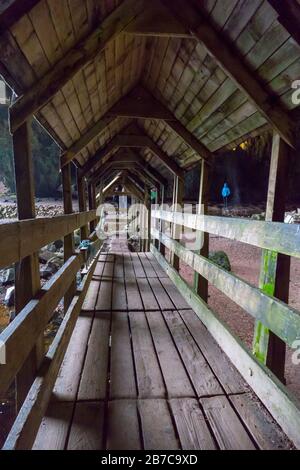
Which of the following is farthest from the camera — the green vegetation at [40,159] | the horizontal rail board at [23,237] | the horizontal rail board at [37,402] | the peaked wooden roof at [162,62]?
the green vegetation at [40,159]

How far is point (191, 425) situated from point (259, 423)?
419 millimetres

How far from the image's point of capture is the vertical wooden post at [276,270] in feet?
7.76

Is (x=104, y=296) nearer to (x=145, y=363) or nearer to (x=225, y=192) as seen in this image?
(x=145, y=363)

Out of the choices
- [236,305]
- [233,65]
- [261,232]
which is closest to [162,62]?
[233,65]

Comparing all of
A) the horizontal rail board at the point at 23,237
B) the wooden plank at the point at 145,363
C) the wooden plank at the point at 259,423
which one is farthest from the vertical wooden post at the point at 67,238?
the wooden plank at the point at 259,423

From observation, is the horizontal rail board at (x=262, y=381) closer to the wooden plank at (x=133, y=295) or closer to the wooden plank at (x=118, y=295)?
the wooden plank at (x=133, y=295)

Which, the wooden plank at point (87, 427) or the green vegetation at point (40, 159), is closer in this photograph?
the wooden plank at point (87, 427)

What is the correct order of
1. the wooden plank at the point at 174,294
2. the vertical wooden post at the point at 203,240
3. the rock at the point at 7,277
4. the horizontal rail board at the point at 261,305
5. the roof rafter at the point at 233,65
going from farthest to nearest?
the rock at the point at 7,277 < the vertical wooden post at the point at 203,240 < the wooden plank at the point at 174,294 < the roof rafter at the point at 233,65 < the horizontal rail board at the point at 261,305

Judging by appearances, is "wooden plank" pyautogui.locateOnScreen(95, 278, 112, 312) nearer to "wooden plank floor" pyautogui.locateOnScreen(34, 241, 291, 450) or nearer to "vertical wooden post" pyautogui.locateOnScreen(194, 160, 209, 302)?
Result: "wooden plank floor" pyautogui.locateOnScreen(34, 241, 291, 450)

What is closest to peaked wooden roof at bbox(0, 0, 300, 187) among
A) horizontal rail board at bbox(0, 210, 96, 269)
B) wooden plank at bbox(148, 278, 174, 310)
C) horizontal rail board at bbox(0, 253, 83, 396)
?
horizontal rail board at bbox(0, 210, 96, 269)

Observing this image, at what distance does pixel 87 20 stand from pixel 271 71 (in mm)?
1439

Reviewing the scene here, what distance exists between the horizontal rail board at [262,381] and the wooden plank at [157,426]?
0.64 m

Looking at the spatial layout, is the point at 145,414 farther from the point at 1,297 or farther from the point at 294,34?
the point at 1,297

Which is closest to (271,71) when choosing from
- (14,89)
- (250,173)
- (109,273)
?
(14,89)
